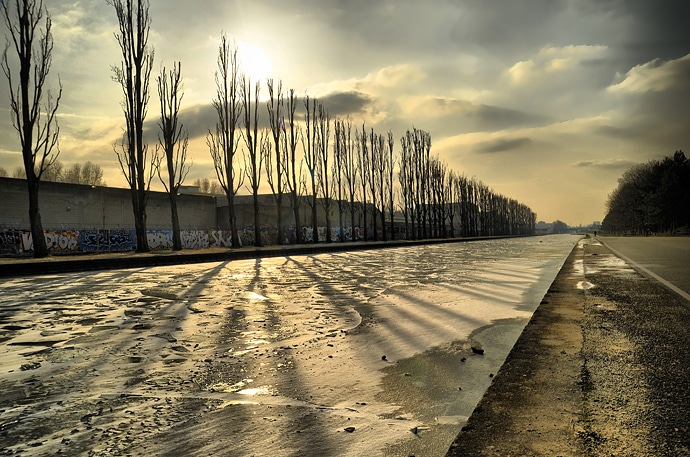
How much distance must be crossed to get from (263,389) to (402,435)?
124 centimetres

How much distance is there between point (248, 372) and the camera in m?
3.84

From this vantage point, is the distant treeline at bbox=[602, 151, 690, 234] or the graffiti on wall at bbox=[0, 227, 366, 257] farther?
the distant treeline at bbox=[602, 151, 690, 234]

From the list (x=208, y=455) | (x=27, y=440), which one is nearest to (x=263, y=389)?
(x=208, y=455)

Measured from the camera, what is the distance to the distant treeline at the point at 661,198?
236 feet

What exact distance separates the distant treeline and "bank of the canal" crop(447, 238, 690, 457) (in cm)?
8133

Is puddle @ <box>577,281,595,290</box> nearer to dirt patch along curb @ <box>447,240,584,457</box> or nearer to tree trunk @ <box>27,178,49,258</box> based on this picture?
dirt patch along curb @ <box>447,240,584,457</box>

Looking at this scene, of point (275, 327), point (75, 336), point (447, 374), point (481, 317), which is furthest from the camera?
point (481, 317)

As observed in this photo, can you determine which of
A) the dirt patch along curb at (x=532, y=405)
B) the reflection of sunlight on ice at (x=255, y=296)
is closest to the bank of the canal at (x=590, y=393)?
the dirt patch along curb at (x=532, y=405)

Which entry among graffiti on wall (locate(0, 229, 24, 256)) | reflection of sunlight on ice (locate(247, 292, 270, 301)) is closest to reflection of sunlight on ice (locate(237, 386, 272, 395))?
reflection of sunlight on ice (locate(247, 292, 270, 301))

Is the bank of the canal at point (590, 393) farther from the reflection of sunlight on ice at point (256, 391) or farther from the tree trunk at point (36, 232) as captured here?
the tree trunk at point (36, 232)

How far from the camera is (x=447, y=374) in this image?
3779 millimetres

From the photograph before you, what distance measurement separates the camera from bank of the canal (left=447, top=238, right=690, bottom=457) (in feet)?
7.62

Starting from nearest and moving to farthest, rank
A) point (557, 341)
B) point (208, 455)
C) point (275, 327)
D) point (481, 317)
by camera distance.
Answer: point (208, 455) → point (557, 341) → point (275, 327) → point (481, 317)

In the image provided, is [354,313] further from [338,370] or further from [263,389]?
[263,389]
